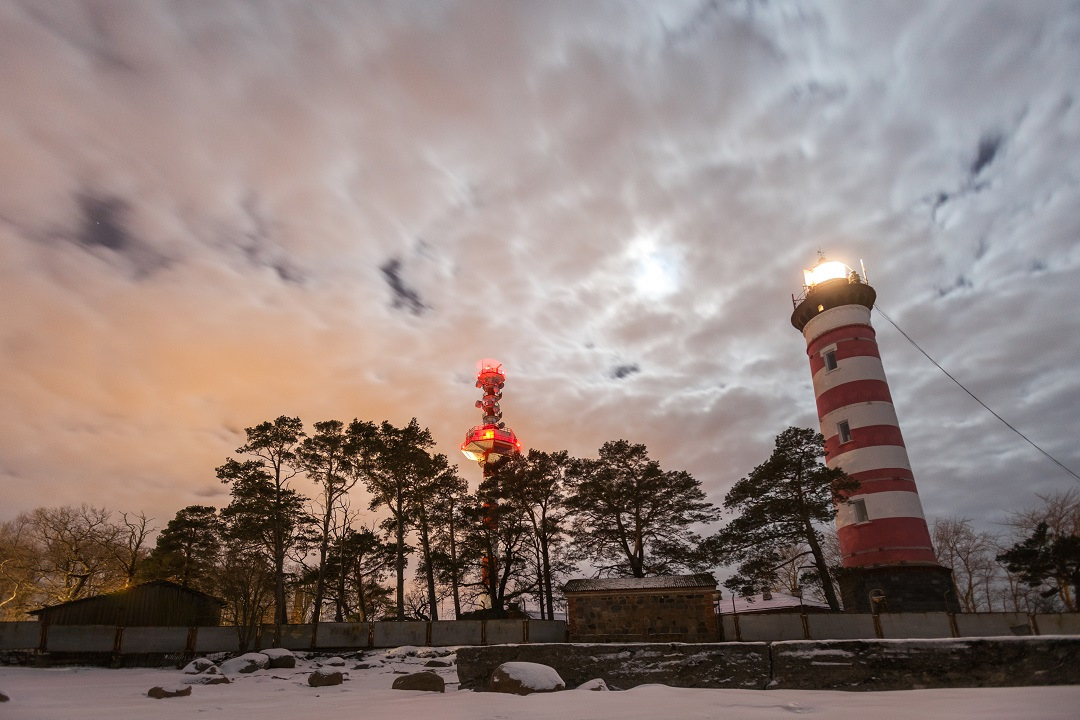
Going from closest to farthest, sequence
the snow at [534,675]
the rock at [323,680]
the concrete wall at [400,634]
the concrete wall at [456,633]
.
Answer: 1. the snow at [534,675]
2. the rock at [323,680]
3. the concrete wall at [456,633]
4. the concrete wall at [400,634]

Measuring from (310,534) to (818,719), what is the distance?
3096 cm

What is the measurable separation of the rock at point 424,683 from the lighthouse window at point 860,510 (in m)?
25.3

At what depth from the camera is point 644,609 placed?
2520cm

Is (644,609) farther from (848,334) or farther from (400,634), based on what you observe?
(848,334)

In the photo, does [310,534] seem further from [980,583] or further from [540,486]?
[980,583]

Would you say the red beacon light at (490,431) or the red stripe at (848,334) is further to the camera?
the red beacon light at (490,431)

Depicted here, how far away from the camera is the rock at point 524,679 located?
8234mm

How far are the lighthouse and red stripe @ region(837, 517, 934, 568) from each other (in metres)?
0.04

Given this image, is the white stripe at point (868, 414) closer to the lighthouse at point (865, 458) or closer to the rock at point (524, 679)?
the lighthouse at point (865, 458)

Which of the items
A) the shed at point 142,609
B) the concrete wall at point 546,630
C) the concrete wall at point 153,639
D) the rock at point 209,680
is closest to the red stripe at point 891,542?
the concrete wall at point 546,630

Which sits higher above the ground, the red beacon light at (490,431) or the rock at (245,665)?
the red beacon light at (490,431)

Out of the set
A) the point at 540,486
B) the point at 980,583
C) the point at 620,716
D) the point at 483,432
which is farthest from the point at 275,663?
the point at 980,583

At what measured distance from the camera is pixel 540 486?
34344 mm

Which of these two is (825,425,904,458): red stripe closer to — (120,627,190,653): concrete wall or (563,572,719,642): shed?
(563,572,719,642): shed
